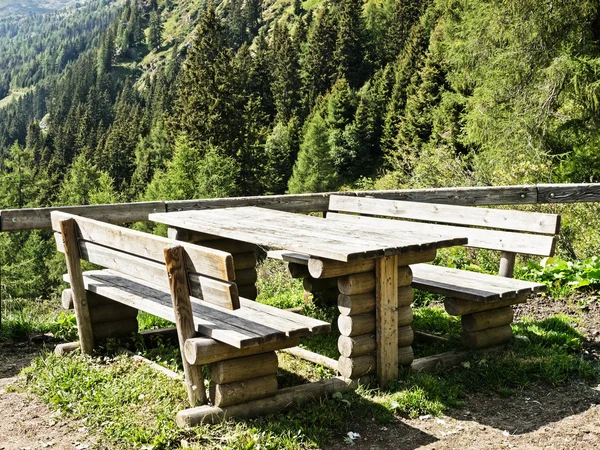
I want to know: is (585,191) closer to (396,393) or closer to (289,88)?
(396,393)

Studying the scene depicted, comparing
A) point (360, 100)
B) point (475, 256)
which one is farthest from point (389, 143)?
point (475, 256)

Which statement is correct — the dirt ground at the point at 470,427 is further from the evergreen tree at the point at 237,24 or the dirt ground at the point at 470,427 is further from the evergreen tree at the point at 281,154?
the evergreen tree at the point at 237,24

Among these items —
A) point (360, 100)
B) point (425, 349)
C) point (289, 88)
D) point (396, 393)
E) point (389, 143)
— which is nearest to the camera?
point (396, 393)

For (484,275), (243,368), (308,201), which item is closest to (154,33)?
(308,201)

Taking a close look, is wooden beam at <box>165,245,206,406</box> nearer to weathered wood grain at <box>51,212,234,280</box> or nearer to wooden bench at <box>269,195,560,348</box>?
weathered wood grain at <box>51,212,234,280</box>

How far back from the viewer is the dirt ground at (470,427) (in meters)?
3.71

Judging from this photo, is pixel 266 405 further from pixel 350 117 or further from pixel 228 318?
pixel 350 117

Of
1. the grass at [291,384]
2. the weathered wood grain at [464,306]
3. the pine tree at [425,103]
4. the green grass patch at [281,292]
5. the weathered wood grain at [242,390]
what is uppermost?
the pine tree at [425,103]

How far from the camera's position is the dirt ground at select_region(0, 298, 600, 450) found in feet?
12.2

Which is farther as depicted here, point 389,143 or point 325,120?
point 325,120

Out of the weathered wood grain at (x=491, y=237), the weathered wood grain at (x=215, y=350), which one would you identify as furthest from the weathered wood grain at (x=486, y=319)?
the weathered wood grain at (x=215, y=350)

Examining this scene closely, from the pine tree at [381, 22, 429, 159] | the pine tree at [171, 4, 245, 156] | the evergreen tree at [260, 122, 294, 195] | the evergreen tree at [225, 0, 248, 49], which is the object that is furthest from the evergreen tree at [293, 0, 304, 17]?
the pine tree at [171, 4, 245, 156]

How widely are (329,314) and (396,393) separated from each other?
2049 millimetres

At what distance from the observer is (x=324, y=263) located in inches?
160
